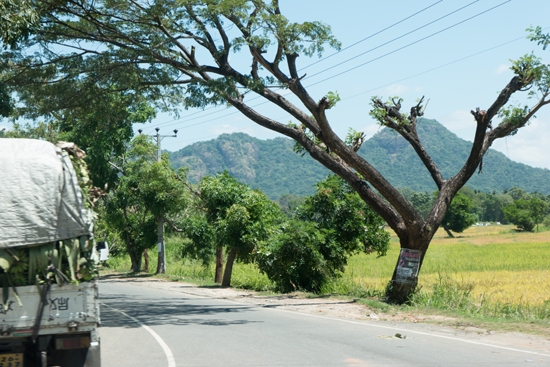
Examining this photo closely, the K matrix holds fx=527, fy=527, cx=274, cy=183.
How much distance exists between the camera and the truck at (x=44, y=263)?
17.2ft

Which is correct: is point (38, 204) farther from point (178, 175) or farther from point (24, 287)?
point (178, 175)

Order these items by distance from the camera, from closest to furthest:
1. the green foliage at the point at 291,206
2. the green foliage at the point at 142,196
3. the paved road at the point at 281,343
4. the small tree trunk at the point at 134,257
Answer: the paved road at the point at 281,343
the green foliage at the point at 291,206
the green foliage at the point at 142,196
the small tree trunk at the point at 134,257

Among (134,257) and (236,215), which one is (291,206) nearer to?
(134,257)

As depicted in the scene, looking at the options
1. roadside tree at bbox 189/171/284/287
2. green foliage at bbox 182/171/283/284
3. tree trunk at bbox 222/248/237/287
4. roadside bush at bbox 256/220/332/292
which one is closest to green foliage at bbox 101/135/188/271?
green foliage at bbox 182/171/283/284

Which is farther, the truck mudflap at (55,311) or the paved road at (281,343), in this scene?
the paved road at (281,343)

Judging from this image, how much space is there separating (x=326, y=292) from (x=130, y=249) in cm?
2094

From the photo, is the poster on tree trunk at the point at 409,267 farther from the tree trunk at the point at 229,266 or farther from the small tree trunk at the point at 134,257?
the small tree trunk at the point at 134,257

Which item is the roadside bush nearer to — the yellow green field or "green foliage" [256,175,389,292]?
"green foliage" [256,175,389,292]

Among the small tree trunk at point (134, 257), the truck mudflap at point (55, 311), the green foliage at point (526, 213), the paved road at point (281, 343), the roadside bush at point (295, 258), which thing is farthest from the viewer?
the green foliage at point (526, 213)

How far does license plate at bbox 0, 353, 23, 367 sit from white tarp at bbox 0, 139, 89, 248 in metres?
1.16

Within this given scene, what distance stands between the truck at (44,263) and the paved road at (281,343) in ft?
7.34

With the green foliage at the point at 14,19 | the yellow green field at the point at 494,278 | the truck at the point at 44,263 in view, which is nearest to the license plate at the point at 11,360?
the truck at the point at 44,263

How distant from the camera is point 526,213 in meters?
95.2

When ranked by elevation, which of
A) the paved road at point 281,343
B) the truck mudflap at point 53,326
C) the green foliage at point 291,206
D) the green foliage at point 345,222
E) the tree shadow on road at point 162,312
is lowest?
the tree shadow on road at point 162,312
